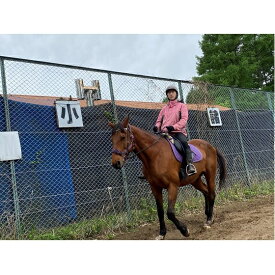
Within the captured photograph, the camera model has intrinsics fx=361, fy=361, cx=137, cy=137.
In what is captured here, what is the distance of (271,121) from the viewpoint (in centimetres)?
1250

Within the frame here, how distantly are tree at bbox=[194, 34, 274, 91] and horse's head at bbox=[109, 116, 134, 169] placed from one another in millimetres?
21184

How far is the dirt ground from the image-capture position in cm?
554

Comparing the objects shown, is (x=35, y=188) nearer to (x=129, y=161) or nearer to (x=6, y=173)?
(x=6, y=173)

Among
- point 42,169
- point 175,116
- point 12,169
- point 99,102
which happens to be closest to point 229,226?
point 175,116

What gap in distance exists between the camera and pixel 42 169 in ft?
20.6

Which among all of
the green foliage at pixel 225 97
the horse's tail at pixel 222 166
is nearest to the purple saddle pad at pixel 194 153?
the horse's tail at pixel 222 166

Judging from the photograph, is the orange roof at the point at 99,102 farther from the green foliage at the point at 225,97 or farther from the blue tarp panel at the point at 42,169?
→ the blue tarp panel at the point at 42,169

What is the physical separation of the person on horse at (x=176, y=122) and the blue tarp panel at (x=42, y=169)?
6.02ft

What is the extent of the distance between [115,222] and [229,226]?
209cm

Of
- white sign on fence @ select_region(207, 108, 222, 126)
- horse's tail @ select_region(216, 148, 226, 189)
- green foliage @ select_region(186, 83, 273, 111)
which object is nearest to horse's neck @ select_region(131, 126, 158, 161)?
horse's tail @ select_region(216, 148, 226, 189)

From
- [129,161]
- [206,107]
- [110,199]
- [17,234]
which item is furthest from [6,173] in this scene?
[206,107]

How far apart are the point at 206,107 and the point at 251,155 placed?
7.69 ft

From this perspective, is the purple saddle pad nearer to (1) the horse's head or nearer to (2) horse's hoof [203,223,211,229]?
(1) the horse's head

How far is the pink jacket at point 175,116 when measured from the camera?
631 centimetres
